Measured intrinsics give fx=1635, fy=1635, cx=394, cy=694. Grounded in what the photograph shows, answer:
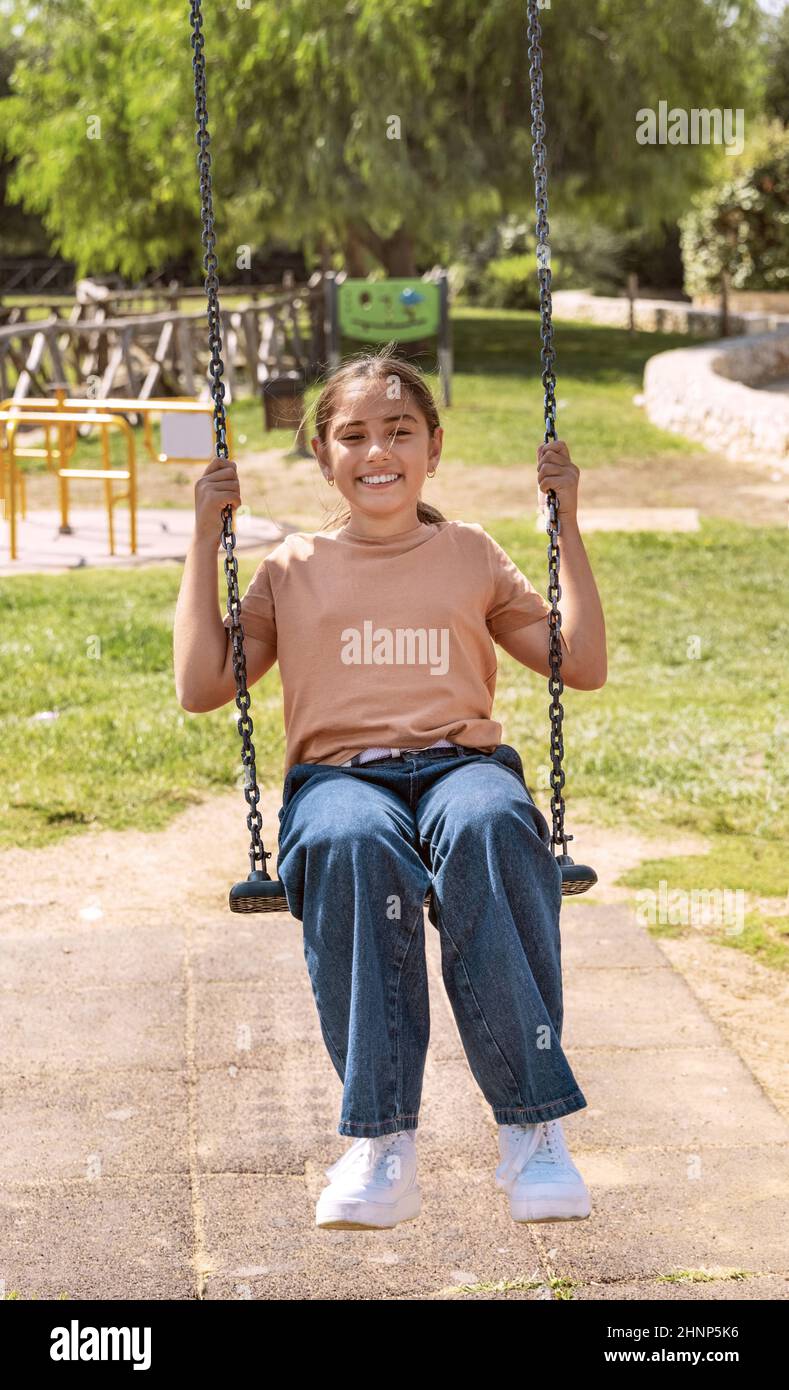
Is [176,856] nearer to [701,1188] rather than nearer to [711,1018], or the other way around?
[711,1018]

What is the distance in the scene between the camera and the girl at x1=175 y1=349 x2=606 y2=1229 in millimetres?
2443

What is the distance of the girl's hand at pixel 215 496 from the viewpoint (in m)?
2.84

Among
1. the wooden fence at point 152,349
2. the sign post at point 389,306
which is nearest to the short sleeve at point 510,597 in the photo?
the wooden fence at point 152,349

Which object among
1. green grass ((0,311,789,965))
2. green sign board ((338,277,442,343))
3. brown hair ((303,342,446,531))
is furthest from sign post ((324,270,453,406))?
brown hair ((303,342,446,531))

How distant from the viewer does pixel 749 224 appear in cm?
2816

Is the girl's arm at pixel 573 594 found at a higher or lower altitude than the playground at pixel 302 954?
higher

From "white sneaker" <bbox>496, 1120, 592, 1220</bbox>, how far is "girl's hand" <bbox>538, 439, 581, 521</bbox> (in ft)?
3.50

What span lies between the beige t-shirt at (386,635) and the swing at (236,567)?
0.26 feet

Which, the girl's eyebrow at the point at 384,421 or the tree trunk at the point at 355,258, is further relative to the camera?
the tree trunk at the point at 355,258

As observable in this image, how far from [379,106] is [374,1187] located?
1827 cm

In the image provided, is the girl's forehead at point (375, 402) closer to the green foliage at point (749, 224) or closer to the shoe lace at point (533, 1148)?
the shoe lace at point (533, 1148)
